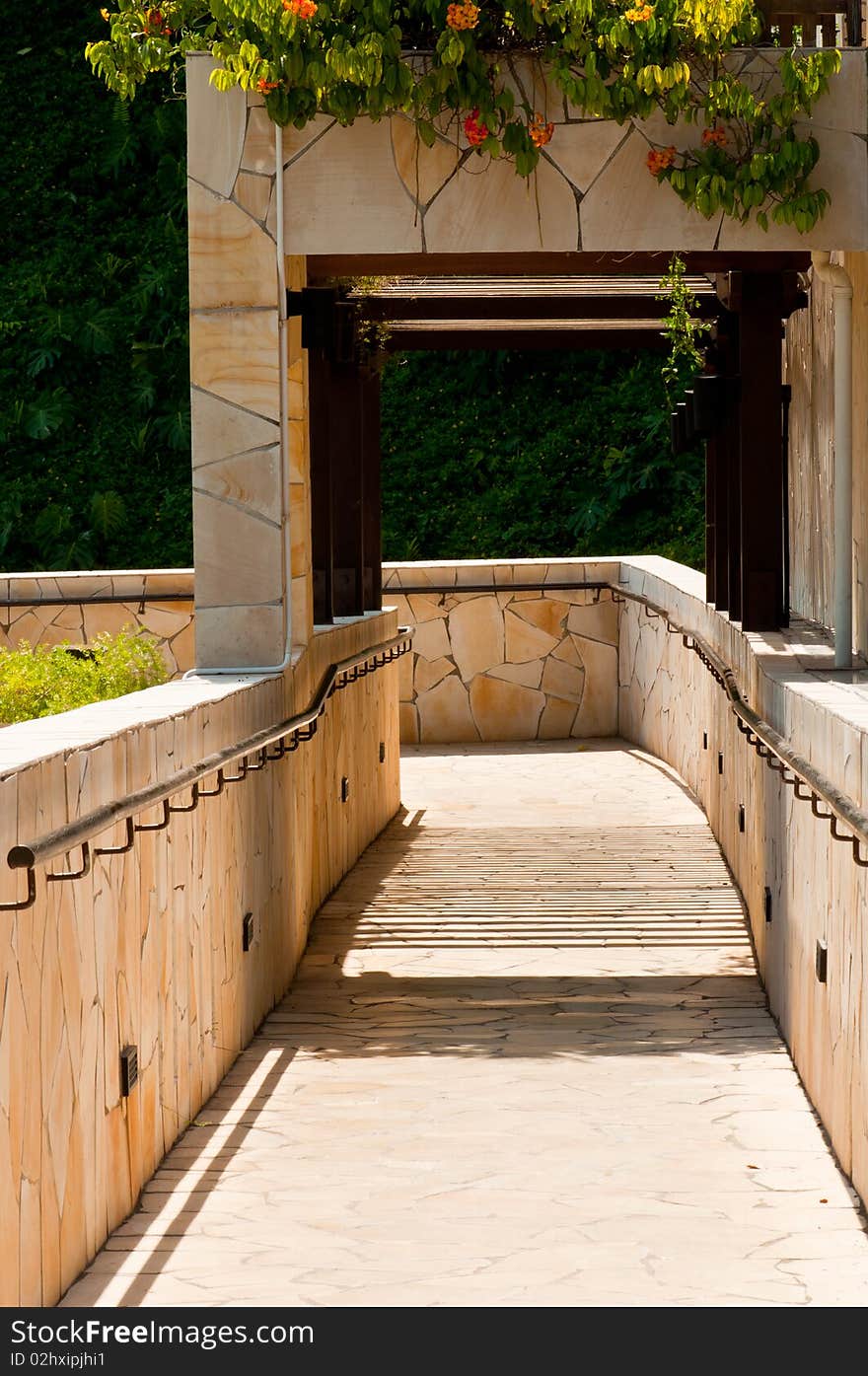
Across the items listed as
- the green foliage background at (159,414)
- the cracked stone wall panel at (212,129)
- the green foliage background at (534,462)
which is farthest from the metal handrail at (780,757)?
the green foliage background at (159,414)

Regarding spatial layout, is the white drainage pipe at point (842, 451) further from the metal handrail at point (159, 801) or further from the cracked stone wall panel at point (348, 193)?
the metal handrail at point (159, 801)

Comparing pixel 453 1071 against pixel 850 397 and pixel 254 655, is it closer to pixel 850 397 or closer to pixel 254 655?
pixel 254 655

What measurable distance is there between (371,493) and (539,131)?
6.11m

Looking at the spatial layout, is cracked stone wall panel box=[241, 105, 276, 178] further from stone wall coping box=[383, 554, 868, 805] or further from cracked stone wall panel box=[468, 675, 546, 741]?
cracked stone wall panel box=[468, 675, 546, 741]

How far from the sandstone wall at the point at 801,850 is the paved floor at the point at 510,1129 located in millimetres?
173

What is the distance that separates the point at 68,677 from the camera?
854 centimetres

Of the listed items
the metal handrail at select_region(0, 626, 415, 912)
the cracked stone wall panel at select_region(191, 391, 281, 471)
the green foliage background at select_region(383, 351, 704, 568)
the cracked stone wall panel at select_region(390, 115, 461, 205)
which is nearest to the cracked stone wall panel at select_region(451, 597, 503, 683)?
the green foliage background at select_region(383, 351, 704, 568)

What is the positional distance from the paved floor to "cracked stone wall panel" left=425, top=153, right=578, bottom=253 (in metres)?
3.07

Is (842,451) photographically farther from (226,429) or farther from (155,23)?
(155,23)

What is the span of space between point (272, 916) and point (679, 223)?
3298 mm

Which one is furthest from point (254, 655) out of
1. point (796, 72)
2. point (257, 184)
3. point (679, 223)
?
point (796, 72)

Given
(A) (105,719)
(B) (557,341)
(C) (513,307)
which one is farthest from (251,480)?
(B) (557,341)

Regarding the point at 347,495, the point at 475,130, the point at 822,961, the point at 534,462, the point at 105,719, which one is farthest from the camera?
the point at 534,462
